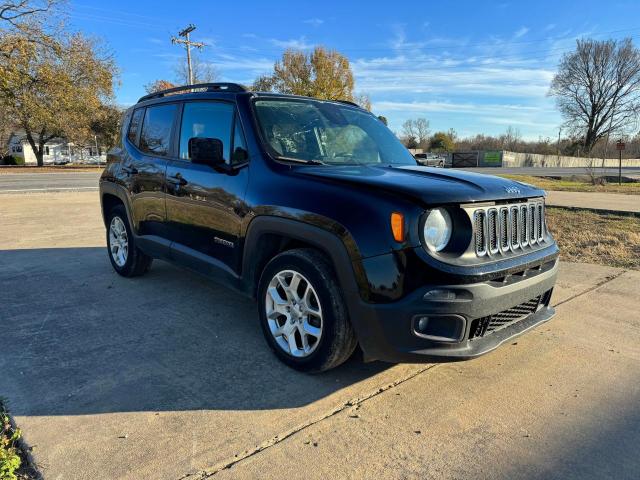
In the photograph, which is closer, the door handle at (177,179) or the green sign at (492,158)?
the door handle at (177,179)

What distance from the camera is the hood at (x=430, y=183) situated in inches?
105

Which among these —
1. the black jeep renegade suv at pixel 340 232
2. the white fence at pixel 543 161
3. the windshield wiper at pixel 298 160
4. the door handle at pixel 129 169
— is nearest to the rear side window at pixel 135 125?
the door handle at pixel 129 169

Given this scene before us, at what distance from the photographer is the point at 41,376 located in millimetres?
3096

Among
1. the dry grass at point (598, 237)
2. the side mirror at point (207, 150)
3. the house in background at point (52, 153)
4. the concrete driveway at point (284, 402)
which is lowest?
the concrete driveway at point (284, 402)

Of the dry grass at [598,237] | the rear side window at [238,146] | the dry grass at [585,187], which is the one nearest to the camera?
the rear side window at [238,146]

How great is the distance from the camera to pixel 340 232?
8.95ft

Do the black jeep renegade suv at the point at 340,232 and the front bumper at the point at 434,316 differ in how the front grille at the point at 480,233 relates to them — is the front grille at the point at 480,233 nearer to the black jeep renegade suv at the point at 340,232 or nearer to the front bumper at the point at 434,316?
the black jeep renegade suv at the point at 340,232

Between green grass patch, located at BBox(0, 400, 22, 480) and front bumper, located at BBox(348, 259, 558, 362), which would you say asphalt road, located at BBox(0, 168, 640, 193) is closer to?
A: green grass patch, located at BBox(0, 400, 22, 480)

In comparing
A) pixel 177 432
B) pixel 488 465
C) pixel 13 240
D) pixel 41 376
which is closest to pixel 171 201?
pixel 41 376

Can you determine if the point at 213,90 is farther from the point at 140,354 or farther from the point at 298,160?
the point at 140,354

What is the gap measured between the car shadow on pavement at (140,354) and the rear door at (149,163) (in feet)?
2.55

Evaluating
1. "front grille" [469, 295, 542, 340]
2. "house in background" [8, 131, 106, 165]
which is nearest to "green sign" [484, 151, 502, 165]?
"house in background" [8, 131, 106, 165]

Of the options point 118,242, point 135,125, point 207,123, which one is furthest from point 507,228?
Result: point 118,242

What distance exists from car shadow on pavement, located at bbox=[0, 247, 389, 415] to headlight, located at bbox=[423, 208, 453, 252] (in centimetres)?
108
